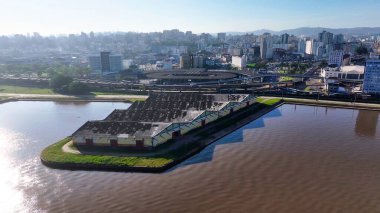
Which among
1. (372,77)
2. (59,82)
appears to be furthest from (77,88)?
(372,77)

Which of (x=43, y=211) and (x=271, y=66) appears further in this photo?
(x=271, y=66)

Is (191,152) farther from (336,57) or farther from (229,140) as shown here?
(336,57)

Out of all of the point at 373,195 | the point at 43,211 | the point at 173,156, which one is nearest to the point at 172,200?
the point at 173,156

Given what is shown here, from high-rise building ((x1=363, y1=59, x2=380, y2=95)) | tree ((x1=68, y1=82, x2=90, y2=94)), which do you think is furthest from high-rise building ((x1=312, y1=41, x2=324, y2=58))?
tree ((x1=68, y1=82, x2=90, y2=94))

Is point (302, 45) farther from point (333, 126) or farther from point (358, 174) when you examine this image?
point (358, 174)

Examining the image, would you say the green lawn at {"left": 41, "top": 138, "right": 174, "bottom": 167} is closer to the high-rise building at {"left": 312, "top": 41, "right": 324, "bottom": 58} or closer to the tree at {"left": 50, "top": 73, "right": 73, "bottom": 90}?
the tree at {"left": 50, "top": 73, "right": 73, "bottom": 90}

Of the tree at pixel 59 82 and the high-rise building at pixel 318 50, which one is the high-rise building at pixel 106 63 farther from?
the high-rise building at pixel 318 50
